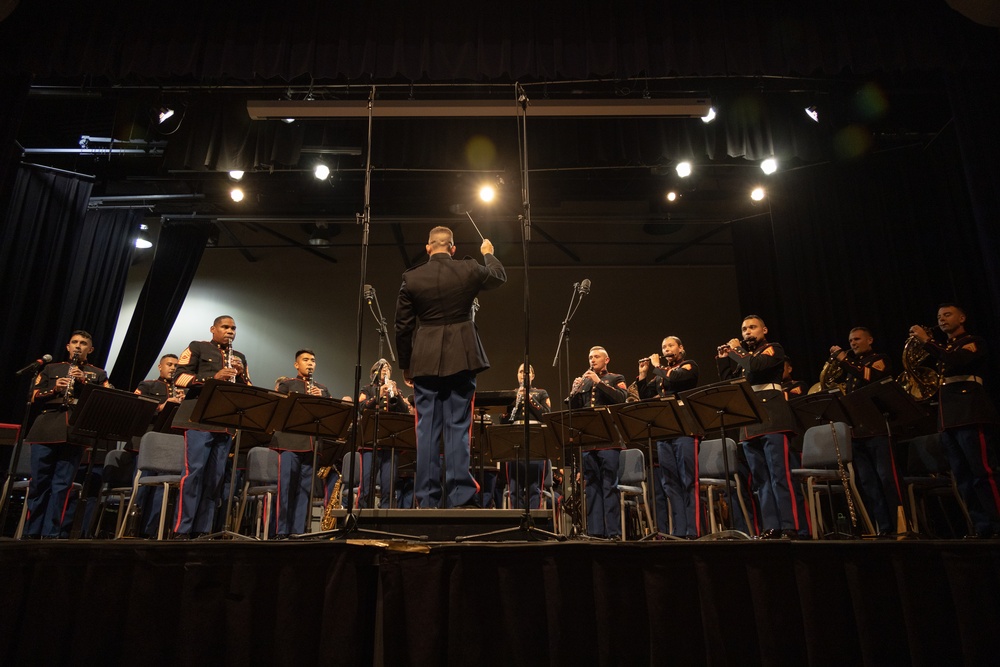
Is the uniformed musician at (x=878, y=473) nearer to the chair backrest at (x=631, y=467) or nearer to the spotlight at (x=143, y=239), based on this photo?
the chair backrest at (x=631, y=467)

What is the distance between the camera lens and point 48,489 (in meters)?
6.36

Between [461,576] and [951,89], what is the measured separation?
616 cm

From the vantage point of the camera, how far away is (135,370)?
1019cm

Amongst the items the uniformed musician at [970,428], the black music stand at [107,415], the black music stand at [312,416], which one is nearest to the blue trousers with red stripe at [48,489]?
the black music stand at [107,415]

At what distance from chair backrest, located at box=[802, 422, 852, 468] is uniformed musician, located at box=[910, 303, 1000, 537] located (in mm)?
733

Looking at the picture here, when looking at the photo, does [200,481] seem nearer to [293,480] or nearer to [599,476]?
[293,480]

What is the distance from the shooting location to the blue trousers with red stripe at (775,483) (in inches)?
206

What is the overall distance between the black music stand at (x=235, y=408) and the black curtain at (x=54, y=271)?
4547mm

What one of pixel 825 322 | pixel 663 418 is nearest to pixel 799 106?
pixel 825 322

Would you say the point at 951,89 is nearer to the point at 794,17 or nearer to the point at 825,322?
the point at 794,17

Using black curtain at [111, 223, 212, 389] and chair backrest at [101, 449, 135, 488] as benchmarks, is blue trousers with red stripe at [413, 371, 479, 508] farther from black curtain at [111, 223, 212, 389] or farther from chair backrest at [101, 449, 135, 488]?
black curtain at [111, 223, 212, 389]

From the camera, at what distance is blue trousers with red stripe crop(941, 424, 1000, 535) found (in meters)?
5.17

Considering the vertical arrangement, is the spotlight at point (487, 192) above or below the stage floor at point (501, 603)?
above

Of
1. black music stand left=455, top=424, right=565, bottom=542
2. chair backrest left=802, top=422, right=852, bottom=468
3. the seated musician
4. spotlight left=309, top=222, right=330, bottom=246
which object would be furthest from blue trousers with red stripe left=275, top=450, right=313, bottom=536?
spotlight left=309, top=222, right=330, bottom=246
